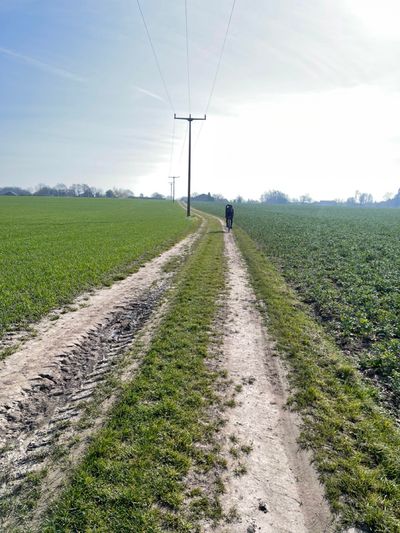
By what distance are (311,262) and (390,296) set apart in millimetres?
6543

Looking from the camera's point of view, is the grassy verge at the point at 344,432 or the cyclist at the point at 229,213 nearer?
the grassy verge at the point at 344,432

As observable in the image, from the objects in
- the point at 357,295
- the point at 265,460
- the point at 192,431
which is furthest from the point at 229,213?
the point at 265,460

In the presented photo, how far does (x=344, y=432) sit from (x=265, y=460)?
58.8 inches

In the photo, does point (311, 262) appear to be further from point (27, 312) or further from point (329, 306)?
point (27, 312)

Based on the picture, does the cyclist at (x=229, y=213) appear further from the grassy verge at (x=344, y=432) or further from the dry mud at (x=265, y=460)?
the dry mud at (x=265, y=460)

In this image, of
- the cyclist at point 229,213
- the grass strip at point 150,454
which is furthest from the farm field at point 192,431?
the cyclist at point 229,213

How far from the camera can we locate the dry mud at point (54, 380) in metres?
4.12

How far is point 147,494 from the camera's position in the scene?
3588mm

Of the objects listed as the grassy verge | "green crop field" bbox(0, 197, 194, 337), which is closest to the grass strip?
the grassy verge

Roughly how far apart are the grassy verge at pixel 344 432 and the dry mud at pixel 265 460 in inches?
9.7

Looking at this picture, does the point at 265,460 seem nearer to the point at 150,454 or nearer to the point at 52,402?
the point at 150,454

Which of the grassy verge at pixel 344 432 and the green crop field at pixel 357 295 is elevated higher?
the green crop field at pixel 357 295

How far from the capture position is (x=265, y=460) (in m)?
4.21

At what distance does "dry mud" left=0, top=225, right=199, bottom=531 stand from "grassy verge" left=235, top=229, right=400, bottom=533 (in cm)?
354
